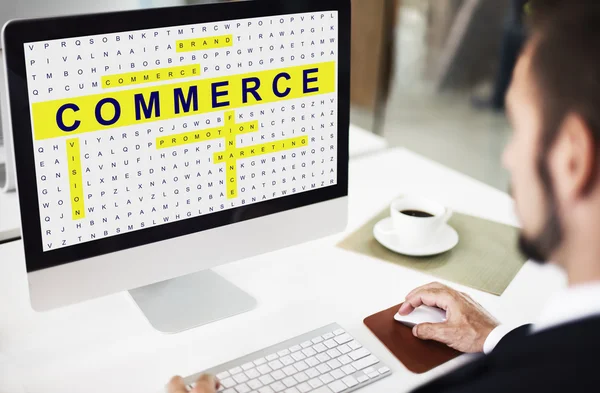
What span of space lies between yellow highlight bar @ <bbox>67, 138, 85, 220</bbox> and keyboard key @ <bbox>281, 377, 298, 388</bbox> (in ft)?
1.24

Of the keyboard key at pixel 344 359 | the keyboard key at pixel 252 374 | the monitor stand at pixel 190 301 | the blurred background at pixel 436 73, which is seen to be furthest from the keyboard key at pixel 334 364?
the blurred background at pixel 436 73

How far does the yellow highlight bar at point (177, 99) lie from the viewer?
36.9 inches

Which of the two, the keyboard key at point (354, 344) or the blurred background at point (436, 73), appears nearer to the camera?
the keyboard key at point (354, 344)

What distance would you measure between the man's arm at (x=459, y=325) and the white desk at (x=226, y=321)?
4cm

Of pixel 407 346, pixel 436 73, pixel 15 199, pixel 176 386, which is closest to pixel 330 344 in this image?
pixel 407 346

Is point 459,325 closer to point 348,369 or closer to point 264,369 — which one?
point 348,369

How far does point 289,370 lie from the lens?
0.99 metres

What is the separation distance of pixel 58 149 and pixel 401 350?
1.95 ft

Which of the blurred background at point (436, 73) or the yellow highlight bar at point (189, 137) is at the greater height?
the yellow highlight bar at point (189, 137)

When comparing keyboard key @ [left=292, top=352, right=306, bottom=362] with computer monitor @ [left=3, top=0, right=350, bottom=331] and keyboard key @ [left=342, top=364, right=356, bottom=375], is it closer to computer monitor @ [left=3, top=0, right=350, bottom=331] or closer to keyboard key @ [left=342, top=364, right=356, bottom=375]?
keyboard key @ [left=342, top=364, right=356, bottom=375]

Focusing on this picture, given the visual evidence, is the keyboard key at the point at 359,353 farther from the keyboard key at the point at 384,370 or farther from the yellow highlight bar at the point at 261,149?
the yellow highlight bar at the point at 261,149

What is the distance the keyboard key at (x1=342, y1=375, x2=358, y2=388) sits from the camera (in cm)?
98

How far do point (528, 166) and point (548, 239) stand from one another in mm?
82

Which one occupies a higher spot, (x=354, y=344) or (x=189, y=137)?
(x=189, y=137)
